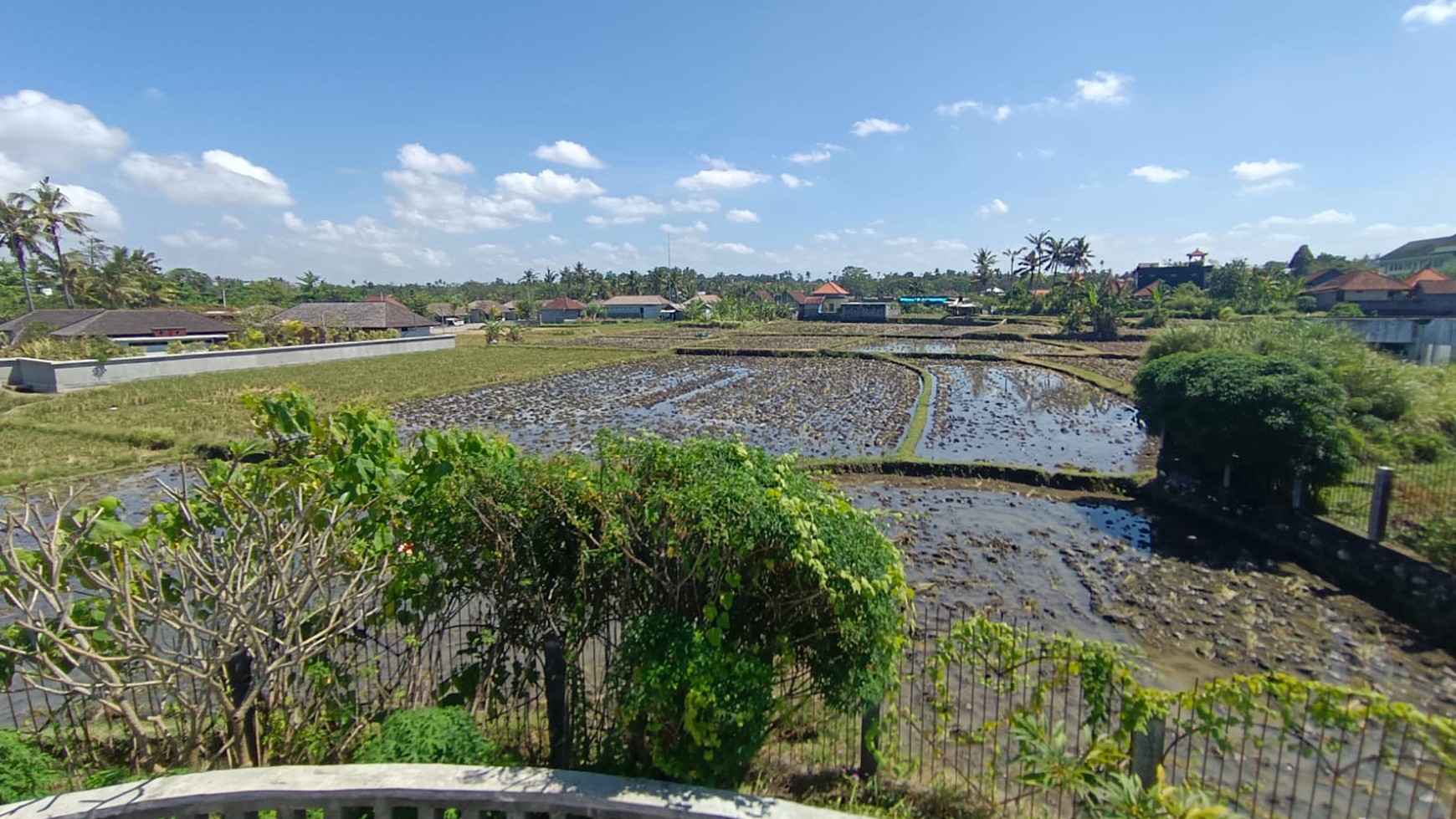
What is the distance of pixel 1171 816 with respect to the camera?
2.60m

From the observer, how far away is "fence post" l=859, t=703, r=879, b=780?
3.86 meters

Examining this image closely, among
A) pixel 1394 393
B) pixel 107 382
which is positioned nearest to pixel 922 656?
pixel 1394 393

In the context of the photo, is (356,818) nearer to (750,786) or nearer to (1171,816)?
(750,786)

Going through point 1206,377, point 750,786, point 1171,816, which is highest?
point 1206,377

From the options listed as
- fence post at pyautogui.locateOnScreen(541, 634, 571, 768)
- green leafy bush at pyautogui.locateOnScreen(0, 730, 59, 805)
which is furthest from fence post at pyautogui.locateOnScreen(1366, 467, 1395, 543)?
green leafy bush at pyautogui.locateOnScreen(0, 730, 59, 805)

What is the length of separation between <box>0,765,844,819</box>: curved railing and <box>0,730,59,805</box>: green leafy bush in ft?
1.73

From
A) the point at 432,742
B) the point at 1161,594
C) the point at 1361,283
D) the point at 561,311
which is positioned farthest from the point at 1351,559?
the point at 561,311

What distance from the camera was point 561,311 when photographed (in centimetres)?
8219

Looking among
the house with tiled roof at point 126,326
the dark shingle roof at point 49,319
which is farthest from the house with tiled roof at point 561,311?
the dark shingle roof at point 49,319

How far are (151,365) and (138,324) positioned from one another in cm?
1097

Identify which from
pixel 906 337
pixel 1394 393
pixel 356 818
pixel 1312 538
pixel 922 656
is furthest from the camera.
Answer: pixel 906 337

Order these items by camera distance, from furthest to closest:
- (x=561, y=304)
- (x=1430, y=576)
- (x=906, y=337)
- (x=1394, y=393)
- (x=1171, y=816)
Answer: (x=561, y=304)
(x=906, y=337)
(x=1394, y=393)
(x=1430, y=576)
(x=1171, y=816)

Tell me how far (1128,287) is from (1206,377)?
7527 centimetres

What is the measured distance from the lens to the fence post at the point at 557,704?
3906 mm
